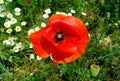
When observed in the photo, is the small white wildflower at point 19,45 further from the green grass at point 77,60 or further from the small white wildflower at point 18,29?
the small white wildflower at point 18,29

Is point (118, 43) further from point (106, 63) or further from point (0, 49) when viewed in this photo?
point (0, 49)

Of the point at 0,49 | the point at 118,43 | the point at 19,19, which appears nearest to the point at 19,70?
the point at 0,49

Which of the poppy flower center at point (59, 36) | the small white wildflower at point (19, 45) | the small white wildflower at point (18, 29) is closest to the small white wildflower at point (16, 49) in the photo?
the small white wildflower at point (19, 45)

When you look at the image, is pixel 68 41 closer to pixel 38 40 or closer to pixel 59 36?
pixel 59 36

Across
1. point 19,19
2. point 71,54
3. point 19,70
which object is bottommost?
point 19,70

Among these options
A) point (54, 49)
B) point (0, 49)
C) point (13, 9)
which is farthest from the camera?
point (13, 9)

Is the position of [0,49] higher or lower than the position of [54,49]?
lower

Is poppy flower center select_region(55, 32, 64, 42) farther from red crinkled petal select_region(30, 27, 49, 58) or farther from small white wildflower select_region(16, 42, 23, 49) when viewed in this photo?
small white wildflower select_region(16, 42, 23, 49)
